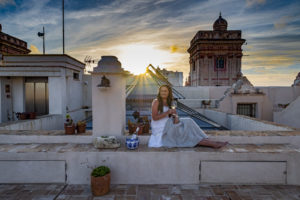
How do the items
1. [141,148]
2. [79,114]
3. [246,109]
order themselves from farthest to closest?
[246,109] → [79,114] → [141,148]

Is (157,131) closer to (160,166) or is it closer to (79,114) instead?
(160,166)

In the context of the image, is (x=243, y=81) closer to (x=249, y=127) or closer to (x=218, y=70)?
(x=249, y=127)

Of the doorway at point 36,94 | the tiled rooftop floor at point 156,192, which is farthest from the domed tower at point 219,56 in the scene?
the tiled rooftop floor at point 156,192

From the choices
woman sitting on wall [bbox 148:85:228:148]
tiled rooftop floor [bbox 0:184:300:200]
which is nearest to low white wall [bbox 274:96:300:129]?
tiled rooftop floor [bbox 0:184:300:200]

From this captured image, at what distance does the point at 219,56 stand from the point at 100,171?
26.9m

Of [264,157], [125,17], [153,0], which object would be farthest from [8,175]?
[153,0]

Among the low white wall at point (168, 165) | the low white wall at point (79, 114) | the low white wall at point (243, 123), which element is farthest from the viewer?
the low white wall at point (79, 114)

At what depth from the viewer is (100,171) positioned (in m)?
3.43

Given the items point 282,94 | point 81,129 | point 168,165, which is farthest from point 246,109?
point 81,129

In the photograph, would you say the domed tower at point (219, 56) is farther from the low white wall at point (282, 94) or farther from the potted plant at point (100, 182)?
the potted plant at point (100, 182)

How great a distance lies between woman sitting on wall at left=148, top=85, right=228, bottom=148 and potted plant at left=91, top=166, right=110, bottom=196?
127cm

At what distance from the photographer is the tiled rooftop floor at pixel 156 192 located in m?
3.30

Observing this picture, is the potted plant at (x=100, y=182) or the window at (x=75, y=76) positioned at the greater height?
the window at (x=75, y=76)

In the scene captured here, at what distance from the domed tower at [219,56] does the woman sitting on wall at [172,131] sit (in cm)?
2294
